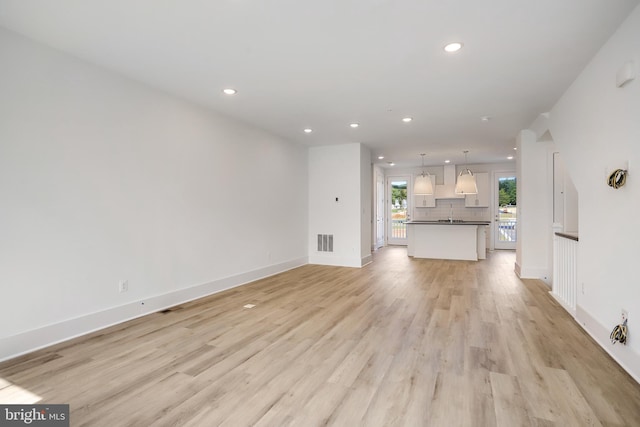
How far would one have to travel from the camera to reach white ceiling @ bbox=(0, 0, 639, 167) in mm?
2312

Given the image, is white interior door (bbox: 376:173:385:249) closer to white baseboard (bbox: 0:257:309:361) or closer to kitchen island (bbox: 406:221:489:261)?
kitchen island (bbox: 406:221:489:261)

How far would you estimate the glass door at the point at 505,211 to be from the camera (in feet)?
32.5

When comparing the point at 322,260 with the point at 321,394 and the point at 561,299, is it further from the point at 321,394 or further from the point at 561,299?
the point at 321,394

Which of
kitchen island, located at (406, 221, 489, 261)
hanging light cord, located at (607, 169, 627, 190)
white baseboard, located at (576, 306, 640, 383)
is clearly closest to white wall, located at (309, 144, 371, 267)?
kitchen island, located at (406, 221, 489, 261)

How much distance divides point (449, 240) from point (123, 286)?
7.06m

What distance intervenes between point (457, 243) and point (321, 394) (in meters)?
6.79

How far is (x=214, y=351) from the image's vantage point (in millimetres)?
2748

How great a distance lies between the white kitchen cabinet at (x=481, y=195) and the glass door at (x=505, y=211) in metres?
0.49

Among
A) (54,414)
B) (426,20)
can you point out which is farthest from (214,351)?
(426,20)

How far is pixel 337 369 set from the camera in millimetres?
2434

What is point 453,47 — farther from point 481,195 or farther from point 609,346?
point 481,195

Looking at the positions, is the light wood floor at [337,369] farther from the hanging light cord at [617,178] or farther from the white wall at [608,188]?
the hanging light cord at [617,178]

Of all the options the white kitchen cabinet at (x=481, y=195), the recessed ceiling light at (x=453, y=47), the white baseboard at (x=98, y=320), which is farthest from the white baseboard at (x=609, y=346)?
the white kitchen cabinet at (x=481, y=195)

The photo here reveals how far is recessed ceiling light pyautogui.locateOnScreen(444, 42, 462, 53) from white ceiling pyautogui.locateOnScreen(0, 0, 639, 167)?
0.20 ft
